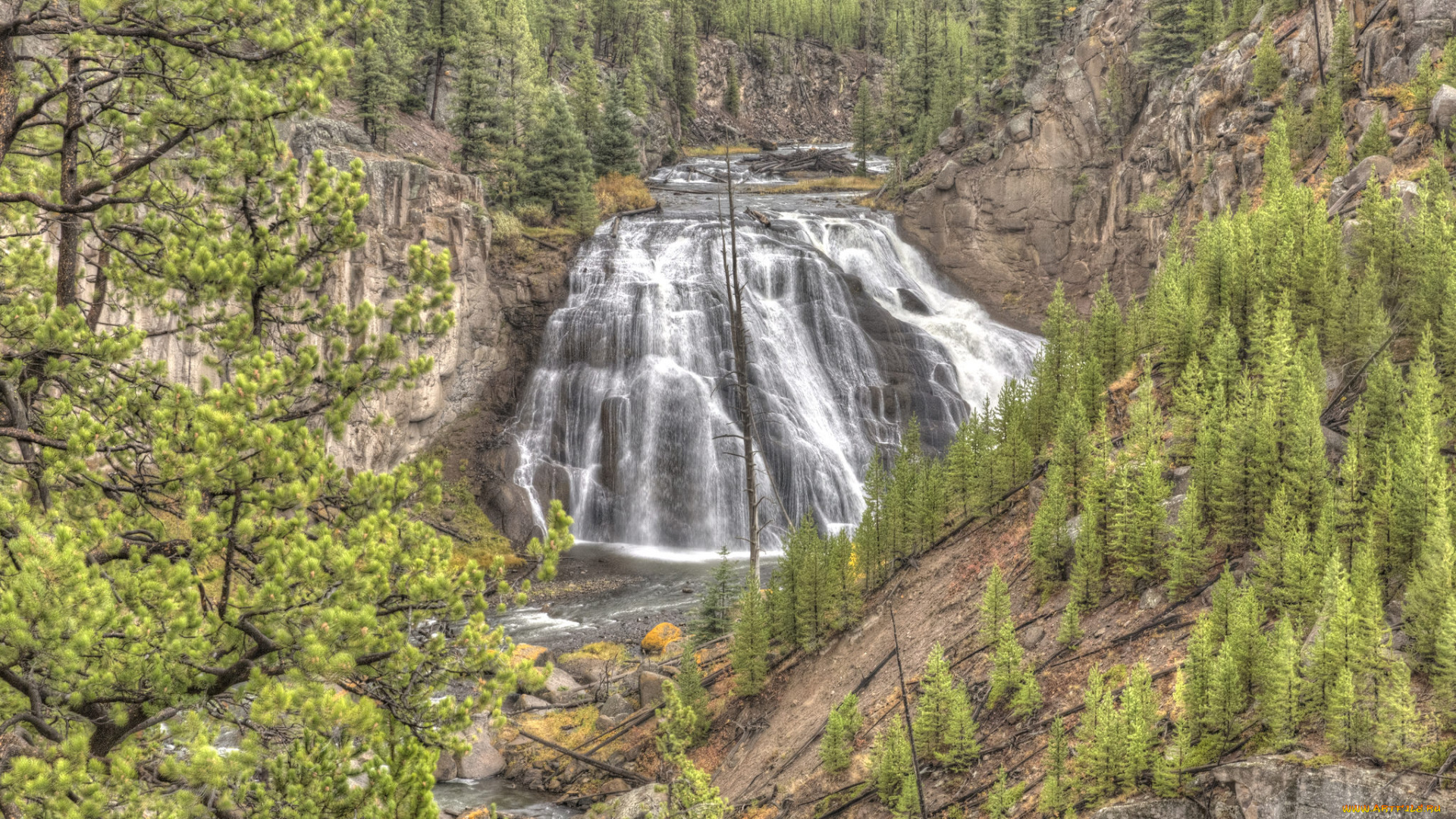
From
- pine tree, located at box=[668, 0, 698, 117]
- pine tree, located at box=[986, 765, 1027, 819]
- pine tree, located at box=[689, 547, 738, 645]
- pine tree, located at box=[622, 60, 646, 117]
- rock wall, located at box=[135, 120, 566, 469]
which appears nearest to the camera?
pine tree, located at box=[986, 765, 1027, 819]

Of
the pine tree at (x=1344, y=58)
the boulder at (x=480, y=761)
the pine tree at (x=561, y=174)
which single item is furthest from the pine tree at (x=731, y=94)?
the boulder at (x=480, y=761)

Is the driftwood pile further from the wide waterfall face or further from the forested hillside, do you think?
the forested hillside

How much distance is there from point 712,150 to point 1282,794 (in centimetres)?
7653

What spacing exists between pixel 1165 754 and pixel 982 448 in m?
7.15

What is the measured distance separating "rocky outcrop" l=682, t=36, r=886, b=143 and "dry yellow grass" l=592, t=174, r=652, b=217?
4025cm

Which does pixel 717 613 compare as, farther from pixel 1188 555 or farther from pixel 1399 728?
pixel 1399 728

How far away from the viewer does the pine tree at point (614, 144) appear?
45.6 metres

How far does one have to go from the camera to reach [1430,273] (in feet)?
33.3

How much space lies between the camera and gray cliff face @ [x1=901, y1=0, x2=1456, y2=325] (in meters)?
33.2

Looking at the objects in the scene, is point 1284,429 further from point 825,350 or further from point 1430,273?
point 825,350

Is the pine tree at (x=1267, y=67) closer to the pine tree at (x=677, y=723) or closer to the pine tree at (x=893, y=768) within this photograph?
the pine tree at (x=677, y=723)

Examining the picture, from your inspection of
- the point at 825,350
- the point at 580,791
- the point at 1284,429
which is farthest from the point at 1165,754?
the point at 825,350

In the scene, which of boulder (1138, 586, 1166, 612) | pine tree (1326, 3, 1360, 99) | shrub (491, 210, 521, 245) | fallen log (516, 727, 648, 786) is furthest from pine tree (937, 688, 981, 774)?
shrub (491, 210, 521, 245)

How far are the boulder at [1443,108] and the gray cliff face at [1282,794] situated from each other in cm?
1266
